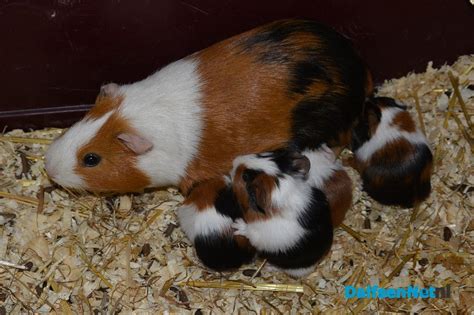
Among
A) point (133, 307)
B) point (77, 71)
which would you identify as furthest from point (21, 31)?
point (133, 307)

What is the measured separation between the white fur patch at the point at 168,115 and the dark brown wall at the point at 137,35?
13.0 inches

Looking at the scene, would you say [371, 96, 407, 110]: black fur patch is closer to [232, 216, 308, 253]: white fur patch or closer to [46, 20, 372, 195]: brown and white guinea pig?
[46, 20, 372, 195]: brown and white guinea pig

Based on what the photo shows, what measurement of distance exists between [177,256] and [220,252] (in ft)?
1.61

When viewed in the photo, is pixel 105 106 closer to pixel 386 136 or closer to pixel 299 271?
pixel 299 271

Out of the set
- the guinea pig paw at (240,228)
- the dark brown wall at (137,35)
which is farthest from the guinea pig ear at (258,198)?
the dark brown wall at (137,35)

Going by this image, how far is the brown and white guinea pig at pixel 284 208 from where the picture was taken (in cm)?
418

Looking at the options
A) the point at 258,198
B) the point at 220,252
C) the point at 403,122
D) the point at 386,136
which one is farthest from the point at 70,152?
the point at 403,122

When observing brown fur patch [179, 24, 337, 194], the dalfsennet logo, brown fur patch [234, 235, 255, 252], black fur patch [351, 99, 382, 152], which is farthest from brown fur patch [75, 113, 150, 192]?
the dalfsennet logo

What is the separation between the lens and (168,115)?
4566 millimetres

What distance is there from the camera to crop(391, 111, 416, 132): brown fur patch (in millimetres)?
4688

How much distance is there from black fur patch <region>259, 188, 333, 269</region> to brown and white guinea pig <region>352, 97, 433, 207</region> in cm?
52

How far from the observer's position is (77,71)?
5.00 m

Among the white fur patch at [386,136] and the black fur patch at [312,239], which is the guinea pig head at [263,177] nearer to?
the black fur patch at [312,239]

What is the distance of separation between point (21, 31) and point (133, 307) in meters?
1.75
